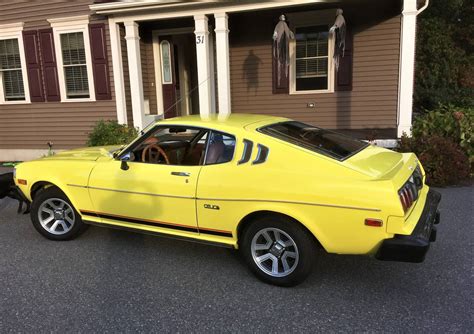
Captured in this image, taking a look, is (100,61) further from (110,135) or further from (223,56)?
(223,56)

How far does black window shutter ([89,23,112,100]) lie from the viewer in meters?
9.36

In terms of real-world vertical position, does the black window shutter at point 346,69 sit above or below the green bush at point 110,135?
above

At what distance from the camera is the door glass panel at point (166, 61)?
10.5 meters

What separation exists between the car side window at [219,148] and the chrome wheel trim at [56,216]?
6.37ft

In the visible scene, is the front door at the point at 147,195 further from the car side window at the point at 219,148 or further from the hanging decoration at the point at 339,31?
the hanging decoration at the point at 339,31

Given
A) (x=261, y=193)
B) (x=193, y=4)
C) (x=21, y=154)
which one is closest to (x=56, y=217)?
(x=261, y=193)

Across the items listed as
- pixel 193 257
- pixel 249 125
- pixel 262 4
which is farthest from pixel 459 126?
pixel 193 257

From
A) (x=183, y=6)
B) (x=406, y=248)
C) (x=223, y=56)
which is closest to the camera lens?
(x=406, y=248)

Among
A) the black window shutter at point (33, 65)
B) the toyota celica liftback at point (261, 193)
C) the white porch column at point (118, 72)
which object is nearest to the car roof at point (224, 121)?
the toyota celica liftback at point (261, 193)

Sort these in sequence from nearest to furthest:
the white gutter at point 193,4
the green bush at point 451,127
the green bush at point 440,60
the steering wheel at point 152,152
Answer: the steering wheel at point 152,152
the green bush at point 451,127
the white gutter at point 193,4
the green bush at point 440,60

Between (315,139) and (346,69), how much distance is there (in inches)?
254

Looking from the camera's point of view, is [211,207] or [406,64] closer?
[211,207]

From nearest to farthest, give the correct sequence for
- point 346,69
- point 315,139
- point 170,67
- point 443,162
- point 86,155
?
point 315,139 < point 86,155 < point 443,162 < point 346,69 < point 170,67

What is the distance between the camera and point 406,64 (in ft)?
26.1
